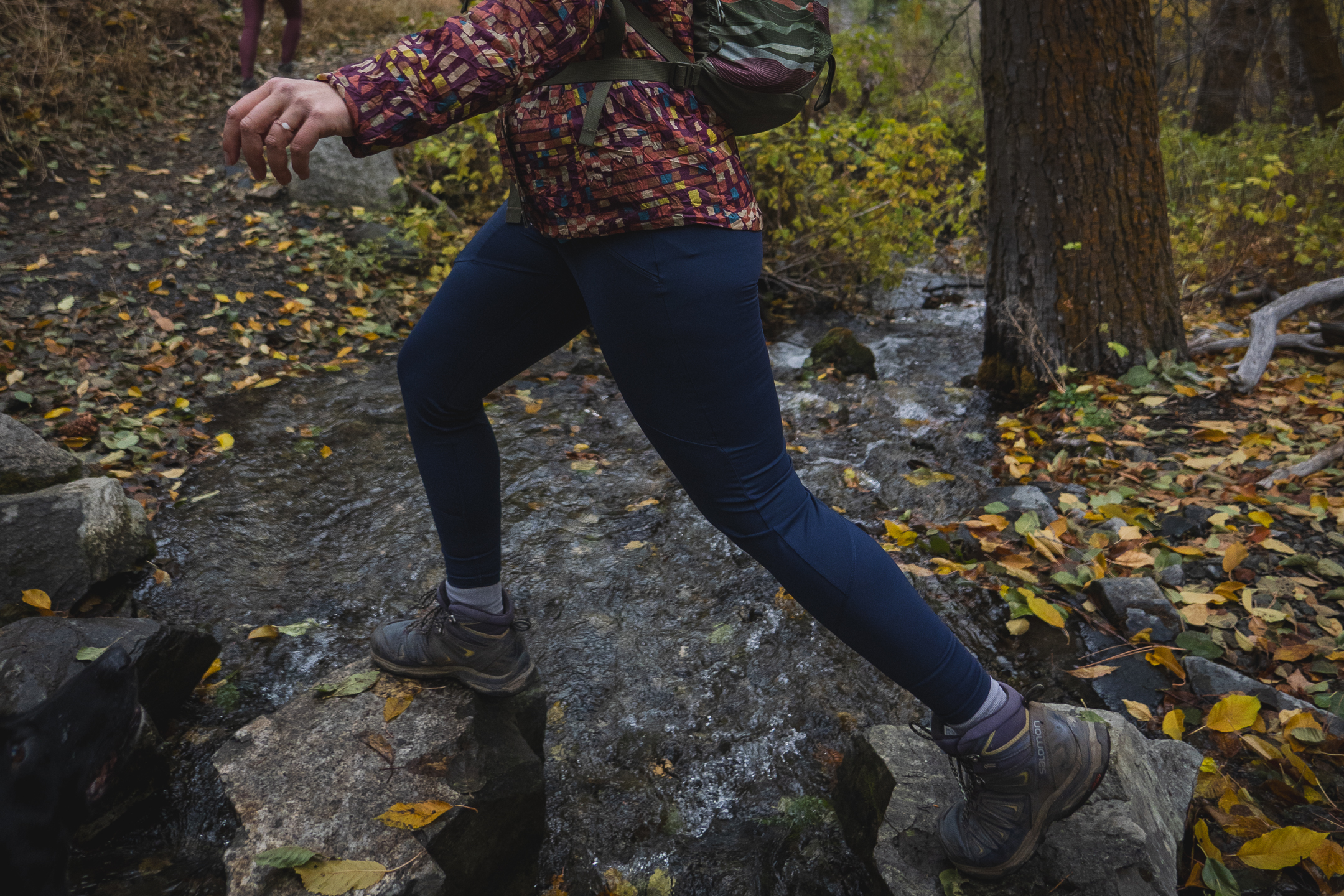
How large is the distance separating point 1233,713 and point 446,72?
208 centimetres

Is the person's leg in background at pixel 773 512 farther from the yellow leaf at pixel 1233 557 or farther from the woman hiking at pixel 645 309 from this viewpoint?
the yellow leaf at pixel 1233 557

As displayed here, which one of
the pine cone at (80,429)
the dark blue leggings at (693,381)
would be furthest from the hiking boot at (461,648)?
the pine cone at (80,429)

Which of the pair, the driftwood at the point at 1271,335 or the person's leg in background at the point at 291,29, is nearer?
the driftwood at the point at 1271,335

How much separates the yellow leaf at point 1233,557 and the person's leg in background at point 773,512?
1.27m

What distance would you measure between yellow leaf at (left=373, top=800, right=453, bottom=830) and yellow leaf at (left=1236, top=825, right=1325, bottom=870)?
5.01ft

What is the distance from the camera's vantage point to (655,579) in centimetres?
267

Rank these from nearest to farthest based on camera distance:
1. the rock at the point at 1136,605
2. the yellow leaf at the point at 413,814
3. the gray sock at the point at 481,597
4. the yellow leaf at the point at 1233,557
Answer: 1. the yellow leaf at the point at 413,814
2. the gray sock at the point at 481,597
3. the rock at the point at 1136,605
4. the yellow leaf at the point at 1233,557

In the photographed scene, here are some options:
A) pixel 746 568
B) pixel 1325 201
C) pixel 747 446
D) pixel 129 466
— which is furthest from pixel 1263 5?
pixel 129 466

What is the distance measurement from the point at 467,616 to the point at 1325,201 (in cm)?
646

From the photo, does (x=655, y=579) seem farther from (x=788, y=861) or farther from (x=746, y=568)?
(x=788, y=861)

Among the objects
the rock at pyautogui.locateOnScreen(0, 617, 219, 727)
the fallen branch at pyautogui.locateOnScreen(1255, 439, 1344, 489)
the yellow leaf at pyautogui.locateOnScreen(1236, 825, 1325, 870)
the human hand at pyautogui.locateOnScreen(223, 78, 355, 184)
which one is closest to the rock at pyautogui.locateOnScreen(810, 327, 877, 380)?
the fallen branch at pyautogui.locateOnScreen(1255, 439, 1344, 489)

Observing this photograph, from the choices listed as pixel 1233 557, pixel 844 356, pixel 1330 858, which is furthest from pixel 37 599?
pixel 844 356

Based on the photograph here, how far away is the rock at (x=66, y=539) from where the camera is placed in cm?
220

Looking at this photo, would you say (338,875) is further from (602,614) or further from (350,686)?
(602,614)
